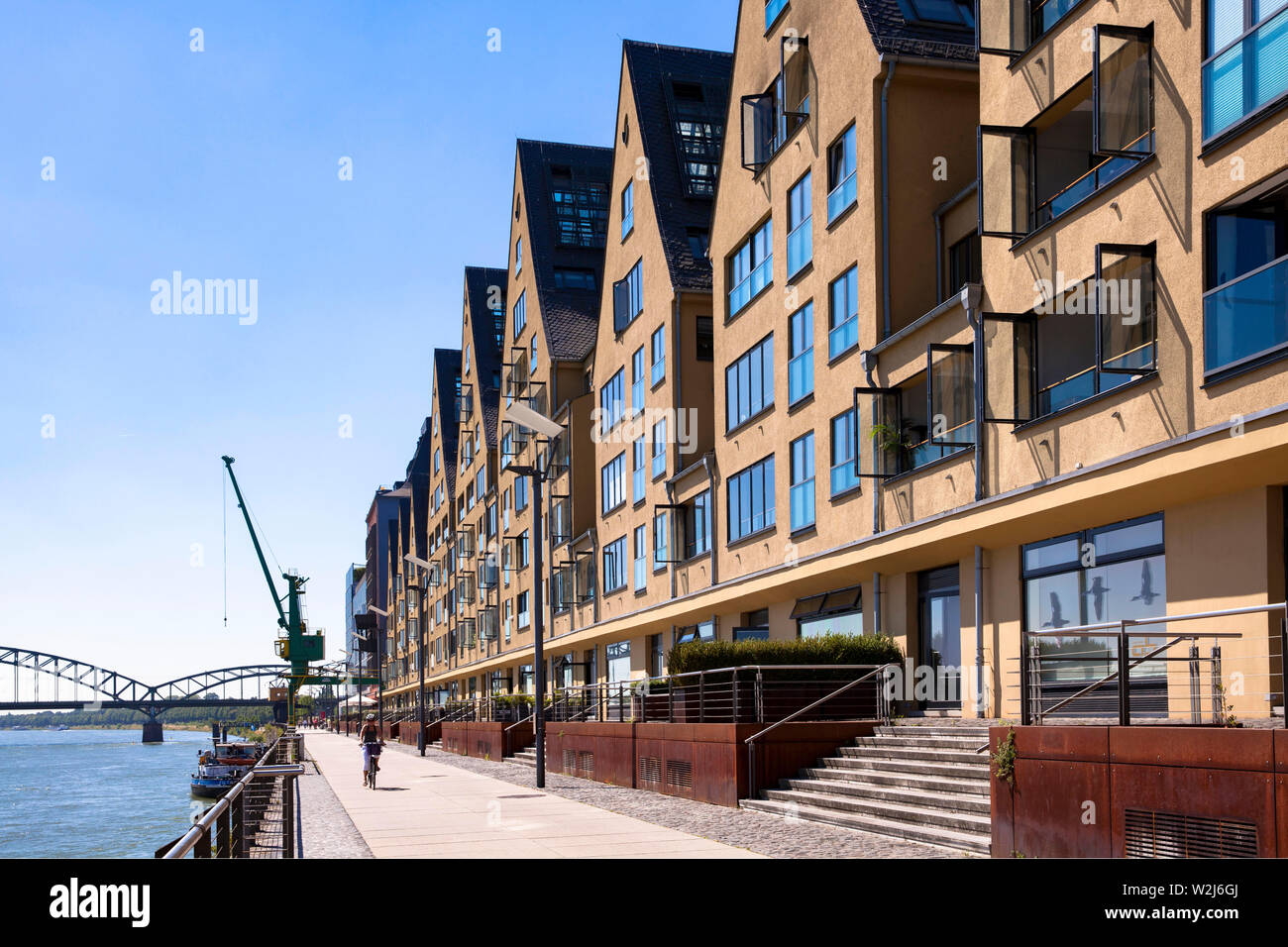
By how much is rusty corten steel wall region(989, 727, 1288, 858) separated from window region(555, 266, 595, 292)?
48183 mm

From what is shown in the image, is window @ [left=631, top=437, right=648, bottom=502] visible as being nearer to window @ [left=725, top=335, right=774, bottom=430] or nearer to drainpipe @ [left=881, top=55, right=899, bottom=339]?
window @ [left=725, top=335, right=774, bottom=430]

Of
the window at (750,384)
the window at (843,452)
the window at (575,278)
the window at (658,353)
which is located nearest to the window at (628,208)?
the window at (658,353)

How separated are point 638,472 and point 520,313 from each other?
23898mm

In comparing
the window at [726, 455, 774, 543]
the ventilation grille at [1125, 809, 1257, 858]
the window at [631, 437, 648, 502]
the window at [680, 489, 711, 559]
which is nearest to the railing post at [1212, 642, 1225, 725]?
the ventilation grille at [1125, 809, 1257, 858]

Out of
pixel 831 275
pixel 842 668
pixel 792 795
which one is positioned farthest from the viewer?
pixel 831 275

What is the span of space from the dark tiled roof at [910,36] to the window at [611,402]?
19623 millimetres

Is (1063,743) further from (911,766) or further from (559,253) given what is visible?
(559,253)

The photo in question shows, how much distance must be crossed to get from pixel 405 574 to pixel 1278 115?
11082 cm

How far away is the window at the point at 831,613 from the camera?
25.7m

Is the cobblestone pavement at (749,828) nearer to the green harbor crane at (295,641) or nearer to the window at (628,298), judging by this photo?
the window at (628,298)
